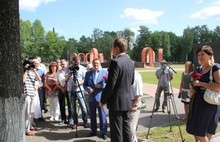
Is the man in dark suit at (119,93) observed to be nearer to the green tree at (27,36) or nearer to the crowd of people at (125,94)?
the crowd of people at (125,94)

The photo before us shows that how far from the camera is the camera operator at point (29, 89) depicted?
654 cm

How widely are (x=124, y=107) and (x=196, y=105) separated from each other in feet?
3.70

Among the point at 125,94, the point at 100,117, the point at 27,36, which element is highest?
the point at 27,36

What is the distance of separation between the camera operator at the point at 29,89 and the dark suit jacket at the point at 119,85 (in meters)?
3.14

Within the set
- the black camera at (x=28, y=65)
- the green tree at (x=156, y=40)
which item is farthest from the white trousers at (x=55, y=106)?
the green tree at (x=156, y=40)

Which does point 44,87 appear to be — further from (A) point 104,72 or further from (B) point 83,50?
(B) point 83,50

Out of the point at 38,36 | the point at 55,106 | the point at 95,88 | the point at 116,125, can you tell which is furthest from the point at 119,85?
the point at 38,36

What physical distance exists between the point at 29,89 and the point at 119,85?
11.1 ft

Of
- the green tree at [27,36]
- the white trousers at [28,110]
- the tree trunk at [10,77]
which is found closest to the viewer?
the tree trunk at [10,77]

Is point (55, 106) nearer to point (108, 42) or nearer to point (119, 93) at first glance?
point (119, 93)

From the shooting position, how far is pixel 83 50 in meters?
115

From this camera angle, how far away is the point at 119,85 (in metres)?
4.08

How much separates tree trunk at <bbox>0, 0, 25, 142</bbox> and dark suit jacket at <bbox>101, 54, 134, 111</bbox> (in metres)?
1.33

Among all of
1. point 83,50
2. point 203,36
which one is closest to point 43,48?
point 83,50
